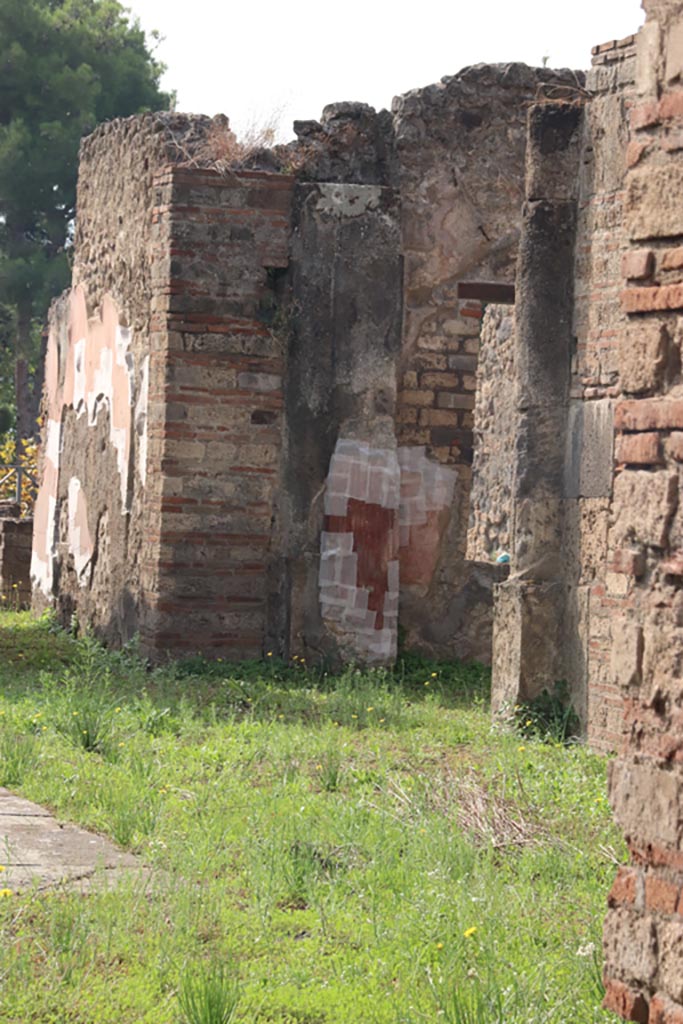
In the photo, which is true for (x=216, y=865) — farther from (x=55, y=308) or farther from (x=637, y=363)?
(x=55, y=308)

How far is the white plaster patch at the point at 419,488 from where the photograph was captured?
32.2 ft

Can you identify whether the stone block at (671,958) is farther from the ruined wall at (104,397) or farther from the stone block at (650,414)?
the ruined wall at (104,397)

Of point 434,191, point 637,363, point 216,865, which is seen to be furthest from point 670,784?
point 434,191

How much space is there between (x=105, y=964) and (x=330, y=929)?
663 millimetres

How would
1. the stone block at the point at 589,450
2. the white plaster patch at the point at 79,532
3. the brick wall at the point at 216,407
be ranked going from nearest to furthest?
the stone block at the point at 589,450
the brick wall at the point at 216,407
the white plaster patch at the point at 79,532

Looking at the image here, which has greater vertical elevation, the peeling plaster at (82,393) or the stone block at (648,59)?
the stone block at (648,59)

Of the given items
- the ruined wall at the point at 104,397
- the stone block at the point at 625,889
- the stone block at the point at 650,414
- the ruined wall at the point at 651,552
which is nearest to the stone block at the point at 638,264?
the ruined wall at the point at 651,552

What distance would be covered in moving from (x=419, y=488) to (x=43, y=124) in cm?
1621

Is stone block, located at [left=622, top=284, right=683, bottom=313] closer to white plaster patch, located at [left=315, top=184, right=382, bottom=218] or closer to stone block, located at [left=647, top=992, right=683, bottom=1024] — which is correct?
stone block, located at [left=647, top=992, right=683, bottom=1024]

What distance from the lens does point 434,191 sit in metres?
9.77

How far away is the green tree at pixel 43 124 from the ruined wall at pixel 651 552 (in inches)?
846

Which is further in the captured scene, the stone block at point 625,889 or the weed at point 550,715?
the weed at point 550,715

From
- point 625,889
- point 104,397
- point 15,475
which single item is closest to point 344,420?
point 104,397

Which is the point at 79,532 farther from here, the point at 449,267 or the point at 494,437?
the point at 494,437
